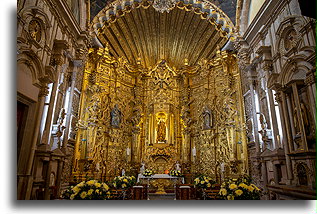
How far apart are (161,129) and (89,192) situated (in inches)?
277

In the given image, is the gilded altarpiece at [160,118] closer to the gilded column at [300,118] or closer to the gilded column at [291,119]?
the gilded column at [291,119]

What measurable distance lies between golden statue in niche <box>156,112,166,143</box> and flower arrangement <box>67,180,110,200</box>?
660cm

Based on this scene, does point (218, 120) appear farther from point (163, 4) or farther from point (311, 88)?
point (311, 88)

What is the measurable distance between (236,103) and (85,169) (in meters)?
6.04

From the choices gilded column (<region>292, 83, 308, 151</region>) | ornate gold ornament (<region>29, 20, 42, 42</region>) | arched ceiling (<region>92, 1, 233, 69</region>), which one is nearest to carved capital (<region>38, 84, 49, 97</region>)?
ornate gold ornament (<region>29, 20, 42, 42</region>)

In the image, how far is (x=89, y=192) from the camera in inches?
139

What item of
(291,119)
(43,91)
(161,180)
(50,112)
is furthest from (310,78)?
(161,180)

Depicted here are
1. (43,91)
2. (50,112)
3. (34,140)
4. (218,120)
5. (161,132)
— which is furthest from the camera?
(161,132)

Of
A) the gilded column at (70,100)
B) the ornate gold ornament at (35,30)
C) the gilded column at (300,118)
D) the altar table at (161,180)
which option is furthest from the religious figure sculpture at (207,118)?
the ornate gold ornament at (35,30)

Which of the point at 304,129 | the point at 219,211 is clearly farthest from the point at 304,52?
the point at 219,211

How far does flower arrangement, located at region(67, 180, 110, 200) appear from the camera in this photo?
353 cm

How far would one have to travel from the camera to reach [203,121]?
32.7ft

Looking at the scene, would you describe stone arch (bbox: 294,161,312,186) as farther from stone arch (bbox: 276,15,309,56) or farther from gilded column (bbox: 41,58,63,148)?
gilded column (bbox: 41,58,63,148)

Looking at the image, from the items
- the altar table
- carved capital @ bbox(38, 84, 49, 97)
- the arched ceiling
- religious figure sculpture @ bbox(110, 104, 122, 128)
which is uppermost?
the arched ceiling
